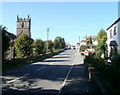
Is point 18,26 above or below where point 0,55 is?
above

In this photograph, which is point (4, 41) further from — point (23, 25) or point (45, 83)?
point (23, 25)

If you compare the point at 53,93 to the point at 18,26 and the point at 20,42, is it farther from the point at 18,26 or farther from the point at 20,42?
the point at 18,26

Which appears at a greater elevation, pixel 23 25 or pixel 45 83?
pixel 23 25

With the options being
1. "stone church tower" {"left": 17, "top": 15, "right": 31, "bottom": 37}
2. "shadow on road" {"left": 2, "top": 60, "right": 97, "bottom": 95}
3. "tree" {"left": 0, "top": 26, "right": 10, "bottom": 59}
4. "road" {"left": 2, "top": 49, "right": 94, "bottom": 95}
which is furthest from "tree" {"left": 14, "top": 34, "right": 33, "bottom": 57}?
"stone church tower" {"left": 17, "top": 15, "right": 31, "bottom": 37}

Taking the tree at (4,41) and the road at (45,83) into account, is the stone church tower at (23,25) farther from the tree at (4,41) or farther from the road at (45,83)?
the road at (45,83)

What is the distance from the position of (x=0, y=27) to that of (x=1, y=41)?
172 centimetres

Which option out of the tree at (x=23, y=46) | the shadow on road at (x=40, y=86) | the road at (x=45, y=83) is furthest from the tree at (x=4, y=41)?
the tree at (x=23, y=46)

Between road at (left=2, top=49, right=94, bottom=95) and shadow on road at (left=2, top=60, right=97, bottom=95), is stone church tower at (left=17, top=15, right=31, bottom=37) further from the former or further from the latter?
shadow on road at (left=2, top=60, right=97, bottom=95)

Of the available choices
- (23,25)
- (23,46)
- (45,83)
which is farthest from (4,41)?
(23,25)

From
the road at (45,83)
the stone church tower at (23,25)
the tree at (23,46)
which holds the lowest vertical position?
the road at (45,83)

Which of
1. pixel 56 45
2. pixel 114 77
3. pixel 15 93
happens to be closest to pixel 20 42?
pixel 15 93

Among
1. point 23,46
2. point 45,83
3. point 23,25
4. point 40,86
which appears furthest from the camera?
point 23,25

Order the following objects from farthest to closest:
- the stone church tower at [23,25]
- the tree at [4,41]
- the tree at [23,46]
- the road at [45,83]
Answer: the stone church tower at [23,25]
the tree at [23,46]
the tree at [4,41]
the road at [45,83]

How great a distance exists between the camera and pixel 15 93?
9.72m
